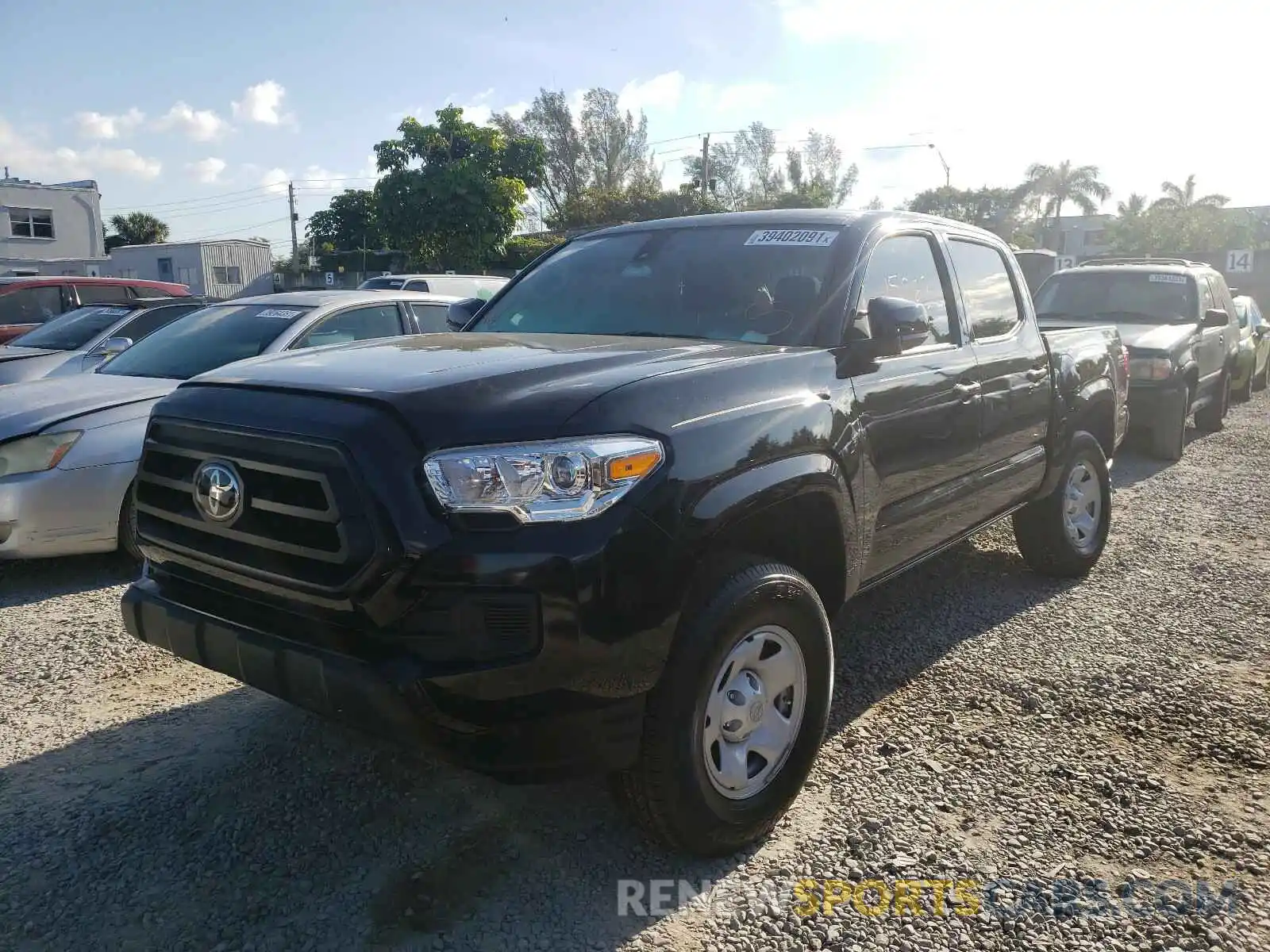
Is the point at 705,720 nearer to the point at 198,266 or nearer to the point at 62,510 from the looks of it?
the point at 62,510

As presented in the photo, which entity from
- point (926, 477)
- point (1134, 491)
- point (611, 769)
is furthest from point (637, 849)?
point (1134, 491)

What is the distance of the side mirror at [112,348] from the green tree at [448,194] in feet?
59.7

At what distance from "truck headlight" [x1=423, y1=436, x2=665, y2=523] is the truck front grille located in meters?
0.23

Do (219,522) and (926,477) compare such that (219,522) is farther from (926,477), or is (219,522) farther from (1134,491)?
(1134,491)

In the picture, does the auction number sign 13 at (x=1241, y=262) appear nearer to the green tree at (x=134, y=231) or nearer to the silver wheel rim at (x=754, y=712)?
the silver wheel rim at (x=754, y=712)

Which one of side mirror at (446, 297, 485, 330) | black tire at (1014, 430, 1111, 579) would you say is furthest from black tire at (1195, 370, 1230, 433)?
side mirror at (446, 297, 485, 330)

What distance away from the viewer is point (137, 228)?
65.1 metres

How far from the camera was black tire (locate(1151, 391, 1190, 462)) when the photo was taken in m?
9.12

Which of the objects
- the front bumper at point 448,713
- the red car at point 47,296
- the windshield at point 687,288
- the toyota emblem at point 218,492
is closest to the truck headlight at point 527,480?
the front bumper at point 448,713

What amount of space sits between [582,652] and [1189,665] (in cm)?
321

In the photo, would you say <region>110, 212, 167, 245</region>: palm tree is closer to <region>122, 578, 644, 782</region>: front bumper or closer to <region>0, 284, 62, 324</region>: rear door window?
<region>0, 284, 62, 324</region>: rear door window

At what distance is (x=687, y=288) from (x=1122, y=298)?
832 centimetres

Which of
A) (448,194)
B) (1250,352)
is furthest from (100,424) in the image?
(448,194)

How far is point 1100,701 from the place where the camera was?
392 cm
